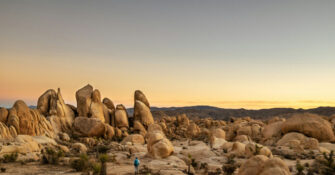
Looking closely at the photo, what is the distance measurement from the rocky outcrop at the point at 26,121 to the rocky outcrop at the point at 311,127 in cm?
3817

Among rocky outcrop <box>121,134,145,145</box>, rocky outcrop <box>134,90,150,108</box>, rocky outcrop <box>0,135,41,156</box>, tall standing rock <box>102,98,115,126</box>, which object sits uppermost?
rocky outcrop <box>134,90,150,108</box>

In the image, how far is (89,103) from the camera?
1941 inches

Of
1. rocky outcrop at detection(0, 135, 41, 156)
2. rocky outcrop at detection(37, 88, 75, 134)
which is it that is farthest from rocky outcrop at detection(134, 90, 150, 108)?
rocky outcrop at detection(0, 135, 41, 156)

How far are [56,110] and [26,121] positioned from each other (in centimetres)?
968

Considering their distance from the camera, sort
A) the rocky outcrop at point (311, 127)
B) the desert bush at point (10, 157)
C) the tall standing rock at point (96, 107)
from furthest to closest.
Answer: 1. the tall standing rock at point (96, 107)
2. the rocky outcrop at point (311, 127)
3. the desert bush at point (10, 157)

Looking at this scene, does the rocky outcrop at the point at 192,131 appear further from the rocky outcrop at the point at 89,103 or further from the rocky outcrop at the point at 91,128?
the rocky outcrop at the point at 89,103

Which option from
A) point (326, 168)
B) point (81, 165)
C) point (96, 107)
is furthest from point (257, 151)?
point (96, 107)

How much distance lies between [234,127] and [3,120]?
4110cm

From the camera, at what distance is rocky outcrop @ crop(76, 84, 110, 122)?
4816cm

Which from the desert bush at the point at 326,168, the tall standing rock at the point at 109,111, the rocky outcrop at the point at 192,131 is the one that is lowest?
the rocky outcrop at the point at 192,131

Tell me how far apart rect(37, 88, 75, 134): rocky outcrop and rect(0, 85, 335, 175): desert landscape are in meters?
0.17

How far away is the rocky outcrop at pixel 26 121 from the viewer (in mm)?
34375

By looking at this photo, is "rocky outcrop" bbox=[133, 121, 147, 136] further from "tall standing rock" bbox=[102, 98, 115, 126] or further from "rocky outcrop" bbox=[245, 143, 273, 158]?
"rocky outcrop" bbox=[245, 143, 273, 158]

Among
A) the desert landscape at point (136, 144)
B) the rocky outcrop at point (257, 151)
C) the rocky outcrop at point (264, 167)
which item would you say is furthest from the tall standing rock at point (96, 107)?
the rocky outcrop at point (264, 167)
